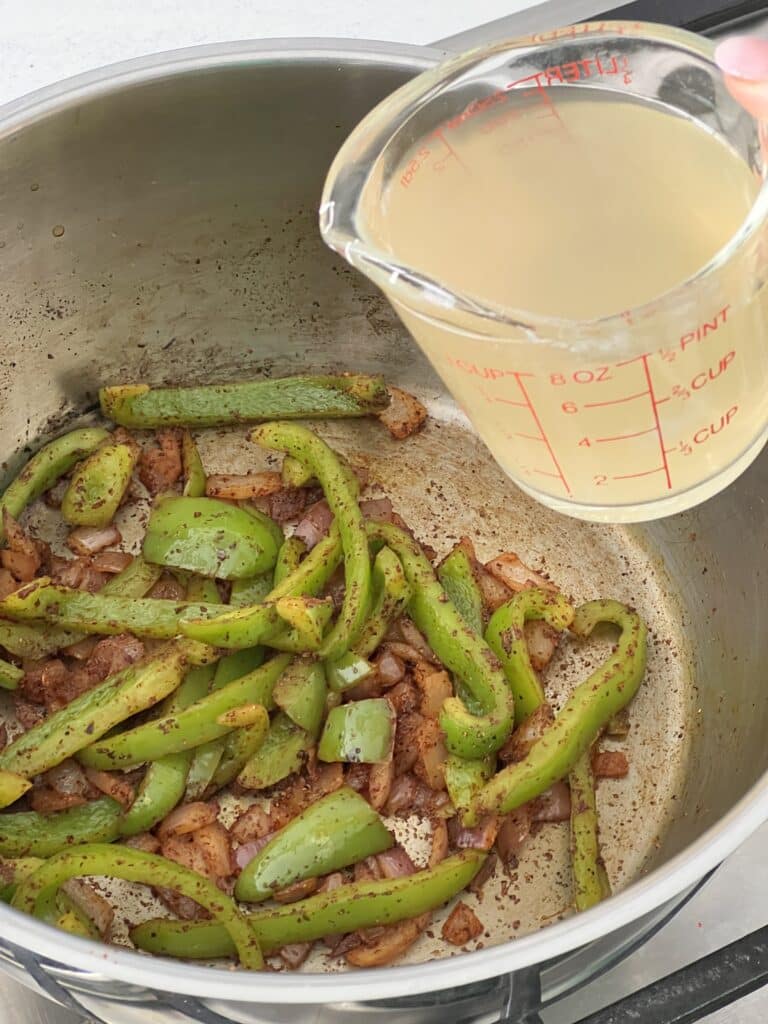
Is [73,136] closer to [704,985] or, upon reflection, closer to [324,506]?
[324,506]

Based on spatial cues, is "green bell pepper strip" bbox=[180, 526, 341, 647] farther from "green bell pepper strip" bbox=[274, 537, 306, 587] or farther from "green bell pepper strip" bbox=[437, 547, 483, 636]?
"green bell pepper strip" bbox=[437, 547, 483, 636]

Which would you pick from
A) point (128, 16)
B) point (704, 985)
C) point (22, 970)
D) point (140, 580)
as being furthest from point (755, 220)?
point (128, 16)

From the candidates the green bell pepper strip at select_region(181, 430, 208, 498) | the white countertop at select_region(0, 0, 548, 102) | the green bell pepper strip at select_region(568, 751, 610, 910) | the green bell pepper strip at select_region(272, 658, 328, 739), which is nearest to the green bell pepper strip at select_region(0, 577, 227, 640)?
the green bell pepper strip at select_region(272, 658, 328, 739)

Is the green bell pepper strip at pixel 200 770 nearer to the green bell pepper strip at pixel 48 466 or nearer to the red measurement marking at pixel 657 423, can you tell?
the green bell pepper strip at pixel 48 466

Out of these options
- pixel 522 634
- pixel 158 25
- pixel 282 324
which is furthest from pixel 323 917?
pixel 158 25

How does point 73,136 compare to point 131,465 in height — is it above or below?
above

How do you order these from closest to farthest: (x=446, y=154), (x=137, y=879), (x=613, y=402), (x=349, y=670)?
(x=613, y=402)
(x=446, y=154)
(x=137, y=879)
(x=349, y=670)

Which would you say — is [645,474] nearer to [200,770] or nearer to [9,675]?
[200,770]
